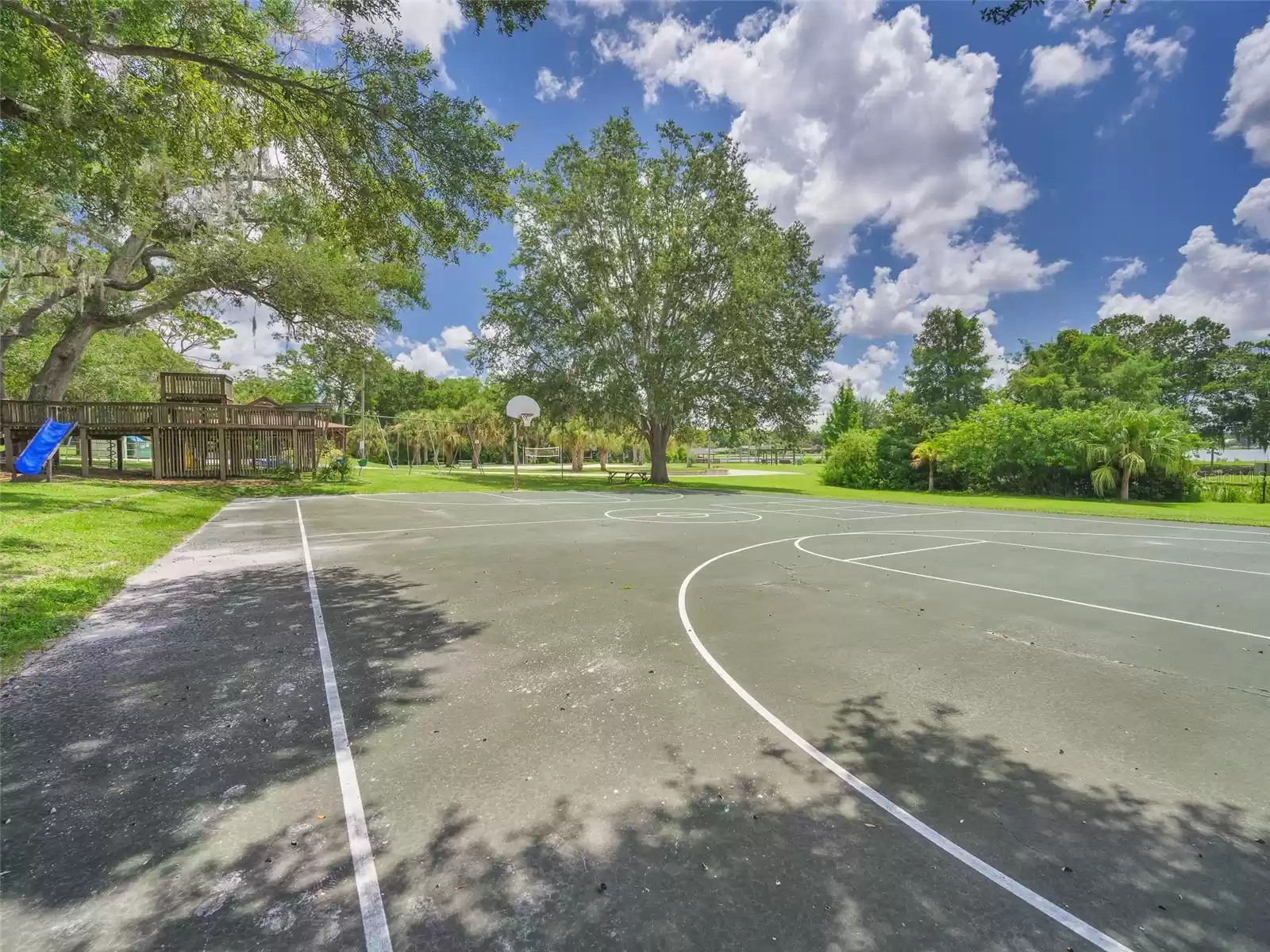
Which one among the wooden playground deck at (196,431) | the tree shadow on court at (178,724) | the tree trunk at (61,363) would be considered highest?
the tree trunk at (61,363)

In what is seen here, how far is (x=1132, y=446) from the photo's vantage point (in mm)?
22109

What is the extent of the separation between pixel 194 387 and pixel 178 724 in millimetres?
26601

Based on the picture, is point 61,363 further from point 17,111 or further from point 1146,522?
point 1146,522

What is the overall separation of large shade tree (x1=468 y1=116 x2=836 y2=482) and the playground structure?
38.0 ft

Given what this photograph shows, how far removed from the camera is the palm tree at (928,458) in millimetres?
27797

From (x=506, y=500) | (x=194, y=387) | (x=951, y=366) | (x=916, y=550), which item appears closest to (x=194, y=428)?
(x=194, y=387)

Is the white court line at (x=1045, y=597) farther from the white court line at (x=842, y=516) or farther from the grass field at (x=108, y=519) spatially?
the grass field at (x=108, y=519)

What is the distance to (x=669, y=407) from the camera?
93.9 feet

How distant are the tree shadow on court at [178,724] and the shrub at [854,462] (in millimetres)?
29209

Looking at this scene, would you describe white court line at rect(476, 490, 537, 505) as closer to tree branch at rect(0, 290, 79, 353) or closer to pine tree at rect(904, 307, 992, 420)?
tree branch at rect(0, 290, 79, 353)

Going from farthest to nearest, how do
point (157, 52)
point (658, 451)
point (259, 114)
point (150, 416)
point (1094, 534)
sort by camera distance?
point (658, 451) < point (150, 416) < point (1094, 534) < point (259, 114) < point (157, 52)

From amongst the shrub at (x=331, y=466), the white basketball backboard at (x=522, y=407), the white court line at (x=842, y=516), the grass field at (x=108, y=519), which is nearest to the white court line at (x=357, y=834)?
→ the grass field at (x=108, y=519)

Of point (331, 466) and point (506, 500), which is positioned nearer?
point (506, 500)

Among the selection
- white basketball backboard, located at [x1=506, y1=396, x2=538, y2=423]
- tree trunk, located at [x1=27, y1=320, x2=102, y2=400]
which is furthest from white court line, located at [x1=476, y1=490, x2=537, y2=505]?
tree trunk, located at [x1=27, y1=320, x2=102, y2=400]
